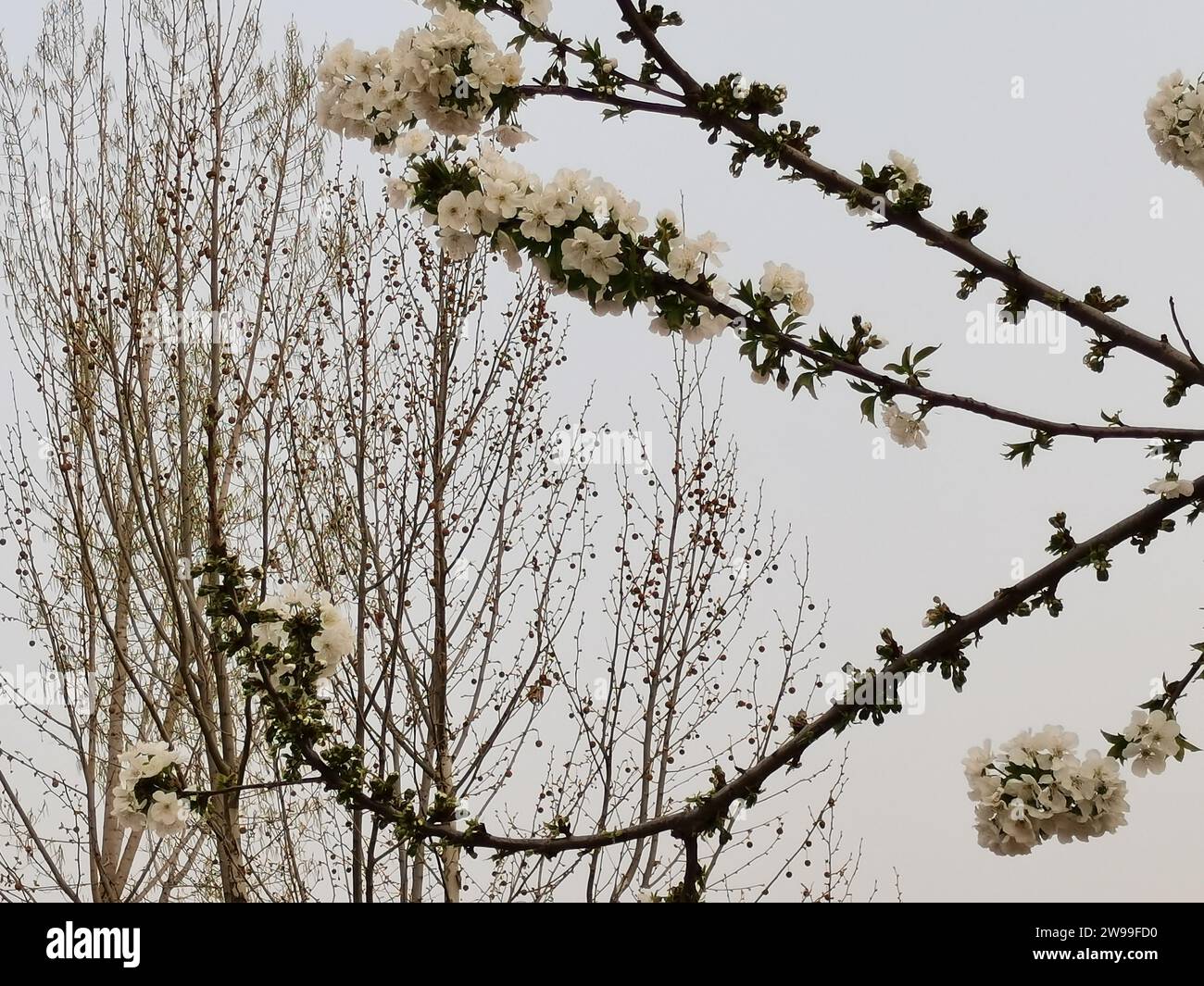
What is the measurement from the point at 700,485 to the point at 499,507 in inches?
28.3

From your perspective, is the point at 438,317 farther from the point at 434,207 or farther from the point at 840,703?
the point at 840,703

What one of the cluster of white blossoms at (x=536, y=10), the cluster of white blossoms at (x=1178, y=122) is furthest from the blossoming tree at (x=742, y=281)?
the cluster of white blossoms at (x=1178, y=122)

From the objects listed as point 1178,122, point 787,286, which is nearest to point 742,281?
point 787,286

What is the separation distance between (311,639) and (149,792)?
0.31m

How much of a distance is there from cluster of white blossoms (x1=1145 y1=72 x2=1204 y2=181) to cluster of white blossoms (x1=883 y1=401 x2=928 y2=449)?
1.13m

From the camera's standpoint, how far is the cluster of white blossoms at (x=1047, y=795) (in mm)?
1478

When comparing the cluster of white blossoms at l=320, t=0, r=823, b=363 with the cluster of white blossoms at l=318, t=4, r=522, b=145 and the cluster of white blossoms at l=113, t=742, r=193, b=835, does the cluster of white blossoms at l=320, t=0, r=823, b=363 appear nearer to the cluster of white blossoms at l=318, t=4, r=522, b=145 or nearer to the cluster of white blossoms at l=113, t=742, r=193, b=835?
the cluster of white blossoms at l=318, t=4, r=522, b=145

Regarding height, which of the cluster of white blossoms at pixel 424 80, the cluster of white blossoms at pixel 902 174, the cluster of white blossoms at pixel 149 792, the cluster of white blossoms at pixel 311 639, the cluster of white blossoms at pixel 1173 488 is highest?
the cluster of white blossoms at pixel 424 80

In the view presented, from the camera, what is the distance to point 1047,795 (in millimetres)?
1478

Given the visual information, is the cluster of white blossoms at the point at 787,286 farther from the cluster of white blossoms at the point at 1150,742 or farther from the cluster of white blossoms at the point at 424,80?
the cluster of white blossoms at the point at 1150,742

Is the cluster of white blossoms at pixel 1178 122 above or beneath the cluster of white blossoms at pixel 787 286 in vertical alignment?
above

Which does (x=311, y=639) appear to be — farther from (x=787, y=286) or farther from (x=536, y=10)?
(x=536, y=10)

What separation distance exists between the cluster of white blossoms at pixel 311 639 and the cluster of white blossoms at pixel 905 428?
3.23 feet

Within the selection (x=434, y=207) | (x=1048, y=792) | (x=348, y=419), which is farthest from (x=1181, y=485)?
(x=348, y=419)
